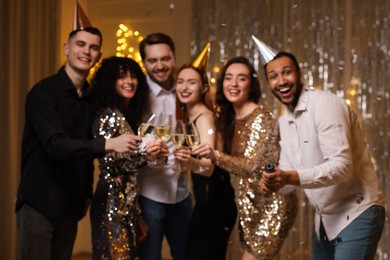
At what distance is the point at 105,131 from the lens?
2549 millimetres

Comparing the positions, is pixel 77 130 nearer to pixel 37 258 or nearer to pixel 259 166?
pixel 37 258

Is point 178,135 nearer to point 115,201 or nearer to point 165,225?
point 115,201

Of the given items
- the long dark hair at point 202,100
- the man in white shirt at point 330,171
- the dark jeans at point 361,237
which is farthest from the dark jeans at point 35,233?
the dark jeans at point 361,237

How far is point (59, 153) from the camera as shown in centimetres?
241

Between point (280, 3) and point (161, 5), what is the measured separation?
802 millimetres

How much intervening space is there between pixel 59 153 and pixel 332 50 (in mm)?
2272

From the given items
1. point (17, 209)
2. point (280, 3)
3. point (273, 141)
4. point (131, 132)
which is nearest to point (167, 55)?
point (131, 132)

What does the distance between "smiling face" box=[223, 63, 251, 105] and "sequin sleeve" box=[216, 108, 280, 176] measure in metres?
0.12

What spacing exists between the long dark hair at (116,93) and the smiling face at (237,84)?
0.35 metres

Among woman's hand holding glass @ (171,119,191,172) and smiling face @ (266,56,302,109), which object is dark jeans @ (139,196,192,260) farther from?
smiling face @ (266,56,302,109)

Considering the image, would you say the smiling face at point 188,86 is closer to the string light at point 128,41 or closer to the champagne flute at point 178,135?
the champagne flute at point 178,135

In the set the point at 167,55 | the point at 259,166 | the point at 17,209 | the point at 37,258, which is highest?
the point at 167,55

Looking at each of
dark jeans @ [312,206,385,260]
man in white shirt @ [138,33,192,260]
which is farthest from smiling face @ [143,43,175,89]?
dark jeans @ [312,206,385,260]

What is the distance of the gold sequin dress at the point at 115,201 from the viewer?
2512 mm
